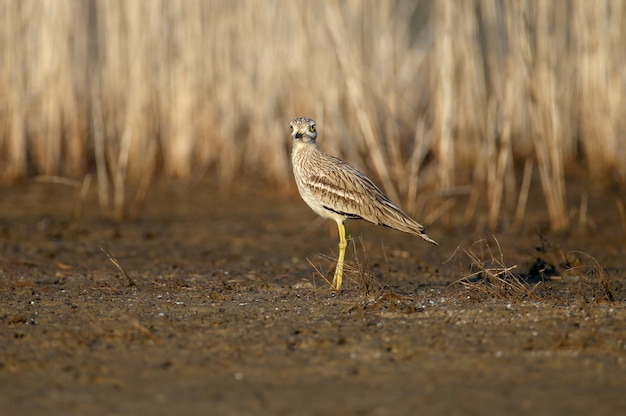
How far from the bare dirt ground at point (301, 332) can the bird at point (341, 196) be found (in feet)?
1.17

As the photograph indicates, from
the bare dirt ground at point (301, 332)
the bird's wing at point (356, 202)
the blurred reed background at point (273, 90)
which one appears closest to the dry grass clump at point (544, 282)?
the bare dirt ground at point (301, 332)

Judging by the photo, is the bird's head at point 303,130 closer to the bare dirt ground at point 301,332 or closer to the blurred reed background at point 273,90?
the bare dirt ground at point 301,332

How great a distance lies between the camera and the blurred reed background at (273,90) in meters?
9.02

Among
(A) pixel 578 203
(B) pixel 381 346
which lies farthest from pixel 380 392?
(A) pixel 578 203

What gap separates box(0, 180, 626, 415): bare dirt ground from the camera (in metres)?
3.91

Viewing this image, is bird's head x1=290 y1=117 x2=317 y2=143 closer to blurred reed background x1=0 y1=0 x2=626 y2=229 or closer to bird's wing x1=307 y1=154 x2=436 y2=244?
bird's wing x1=307 y1=154 x2=436 y2=244

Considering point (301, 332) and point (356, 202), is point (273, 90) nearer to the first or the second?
point (356, 202)

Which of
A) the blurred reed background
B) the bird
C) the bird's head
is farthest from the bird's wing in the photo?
the blurred reed background

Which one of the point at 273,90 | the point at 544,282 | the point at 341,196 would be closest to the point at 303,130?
the point at 341,196

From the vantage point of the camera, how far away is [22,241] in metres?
8.11

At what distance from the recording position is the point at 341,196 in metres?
6.09

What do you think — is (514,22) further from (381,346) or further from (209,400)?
(209,400)

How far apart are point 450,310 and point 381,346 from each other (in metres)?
0.78

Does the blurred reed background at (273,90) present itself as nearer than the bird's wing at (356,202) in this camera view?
No
